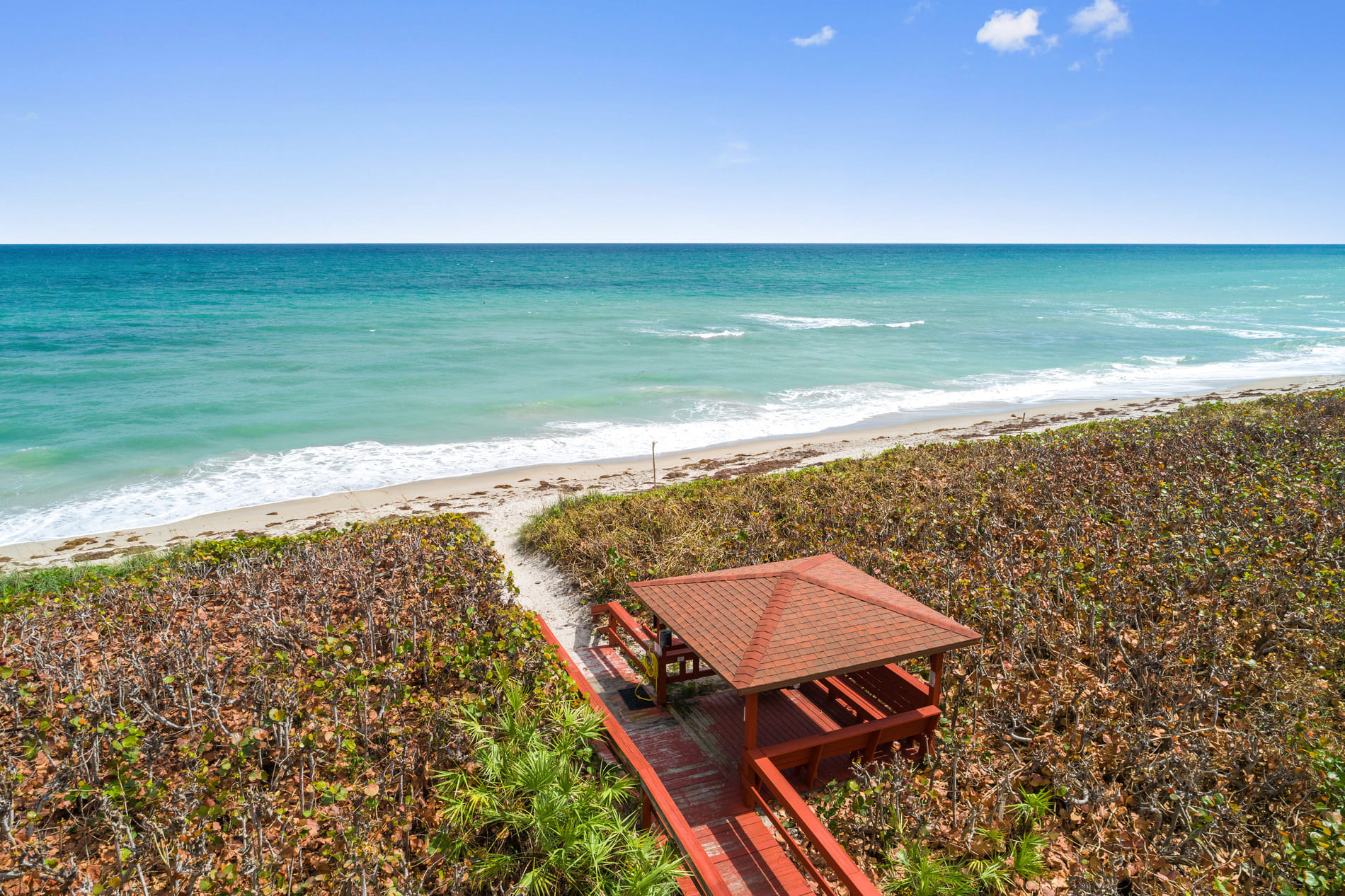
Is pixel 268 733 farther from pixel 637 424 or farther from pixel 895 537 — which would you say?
pixel 637 424

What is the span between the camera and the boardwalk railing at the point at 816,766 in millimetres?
5801

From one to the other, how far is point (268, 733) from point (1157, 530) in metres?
12.5

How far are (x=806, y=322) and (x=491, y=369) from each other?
27.1m

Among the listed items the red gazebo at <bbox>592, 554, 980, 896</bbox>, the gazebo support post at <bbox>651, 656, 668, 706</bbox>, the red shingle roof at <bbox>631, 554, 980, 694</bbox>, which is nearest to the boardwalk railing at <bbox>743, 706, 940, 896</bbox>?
the red gazebo at <bbox>592, 554, 980, 896</bbox>

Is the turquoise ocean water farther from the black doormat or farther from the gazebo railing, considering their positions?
the black doormat

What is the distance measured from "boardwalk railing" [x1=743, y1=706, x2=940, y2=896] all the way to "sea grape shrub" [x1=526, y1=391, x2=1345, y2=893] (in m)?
0.54

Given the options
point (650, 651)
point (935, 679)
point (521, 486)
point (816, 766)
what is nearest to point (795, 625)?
point (816, 766)

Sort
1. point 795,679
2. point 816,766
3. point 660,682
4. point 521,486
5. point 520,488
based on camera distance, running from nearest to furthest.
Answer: point 795,679, point 816,766, point 660,682, point 520,488, point 521,486

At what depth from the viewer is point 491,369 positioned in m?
34.5

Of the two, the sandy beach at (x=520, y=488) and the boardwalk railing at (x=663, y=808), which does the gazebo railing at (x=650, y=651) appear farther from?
the sandy beach at (x=520, y=488)

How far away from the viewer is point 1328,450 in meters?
13.8

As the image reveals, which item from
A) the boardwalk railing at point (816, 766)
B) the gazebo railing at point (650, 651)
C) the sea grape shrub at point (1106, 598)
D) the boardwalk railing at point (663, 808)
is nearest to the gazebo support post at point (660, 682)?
the gazebo railing at point (650, 651)

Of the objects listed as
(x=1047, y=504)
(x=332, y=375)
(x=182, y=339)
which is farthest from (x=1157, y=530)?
(x=182, y=339)

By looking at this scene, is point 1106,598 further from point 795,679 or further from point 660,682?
point 660,682
